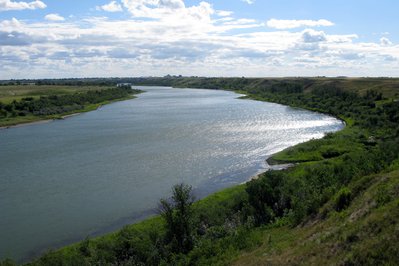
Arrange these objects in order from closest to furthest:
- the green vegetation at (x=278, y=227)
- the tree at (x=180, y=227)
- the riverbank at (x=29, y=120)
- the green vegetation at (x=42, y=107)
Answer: the green vegetation at (x=278, y=227) < the tree at (x=180, y=227) < the riverbank at (x=29, y=120) < the green vegetation at (x=42, y=107)

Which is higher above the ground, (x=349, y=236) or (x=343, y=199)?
(x=349, y=236)

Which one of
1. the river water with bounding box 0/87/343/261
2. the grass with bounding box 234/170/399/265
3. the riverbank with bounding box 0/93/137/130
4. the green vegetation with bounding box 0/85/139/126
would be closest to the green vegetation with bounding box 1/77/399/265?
the grass with bounding box 234/170/399/265

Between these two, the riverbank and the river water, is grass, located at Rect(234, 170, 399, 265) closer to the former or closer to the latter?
the river water

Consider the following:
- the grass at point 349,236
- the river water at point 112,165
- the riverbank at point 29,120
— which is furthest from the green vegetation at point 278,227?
the riverbank at point 29,120

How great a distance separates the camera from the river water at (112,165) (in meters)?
24.8

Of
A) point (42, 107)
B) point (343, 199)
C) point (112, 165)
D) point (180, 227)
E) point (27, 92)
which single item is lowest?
point (112, 165)

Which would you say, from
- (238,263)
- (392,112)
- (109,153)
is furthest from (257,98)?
(238,263)

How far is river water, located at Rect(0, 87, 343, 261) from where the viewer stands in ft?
81.4

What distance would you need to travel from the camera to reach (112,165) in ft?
124

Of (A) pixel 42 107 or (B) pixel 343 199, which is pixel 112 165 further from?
(A) pixel 42 107

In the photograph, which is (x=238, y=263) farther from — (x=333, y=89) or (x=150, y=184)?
(x=333, y=89)

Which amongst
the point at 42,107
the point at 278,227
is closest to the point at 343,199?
the point at 278,227

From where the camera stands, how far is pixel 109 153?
1681 inches

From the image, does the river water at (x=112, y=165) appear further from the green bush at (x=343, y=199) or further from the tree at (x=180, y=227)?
the green bush at (x=343, y=199)
